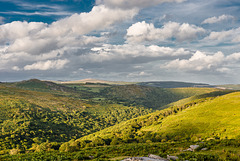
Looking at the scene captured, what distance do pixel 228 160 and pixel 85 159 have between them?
24818 mm

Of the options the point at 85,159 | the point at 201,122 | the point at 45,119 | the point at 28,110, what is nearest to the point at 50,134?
the point at 45,119

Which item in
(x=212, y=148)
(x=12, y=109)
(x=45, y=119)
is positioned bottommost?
(x=45, y=119)

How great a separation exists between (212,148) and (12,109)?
654ft

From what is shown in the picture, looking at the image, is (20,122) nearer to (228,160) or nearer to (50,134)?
(50,134)

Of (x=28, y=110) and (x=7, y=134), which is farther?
(x=28, y=110)

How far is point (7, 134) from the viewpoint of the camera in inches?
4862

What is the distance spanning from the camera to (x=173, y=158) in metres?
25.3

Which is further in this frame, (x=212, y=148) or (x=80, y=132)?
(x=80, y=132)

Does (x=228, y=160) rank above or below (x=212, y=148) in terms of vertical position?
above

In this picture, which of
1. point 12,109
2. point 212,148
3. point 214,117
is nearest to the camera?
point 212,148

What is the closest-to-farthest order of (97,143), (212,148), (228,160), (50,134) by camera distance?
1. (228,160)
2. (212,148)
3. (97,143)
4. (50,134)

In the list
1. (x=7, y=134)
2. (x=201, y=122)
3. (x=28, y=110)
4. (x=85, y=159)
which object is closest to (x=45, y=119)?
(x=28, y=110)

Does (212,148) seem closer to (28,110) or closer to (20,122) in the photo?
(20,122)

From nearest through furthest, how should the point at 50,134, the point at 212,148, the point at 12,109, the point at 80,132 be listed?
the point at 212,148
the point at 50,134
the point at 12,109
the point at 80,132
